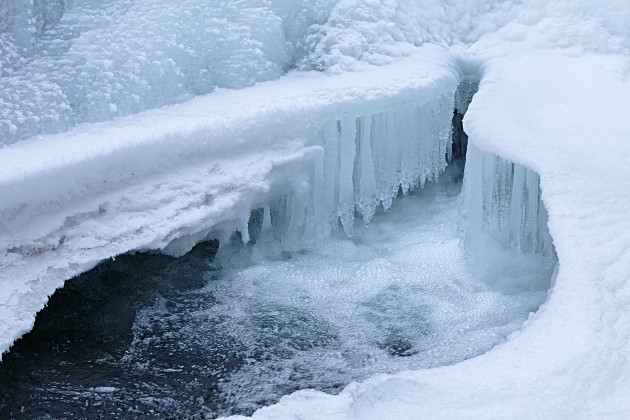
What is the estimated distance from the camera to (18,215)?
11.7ft

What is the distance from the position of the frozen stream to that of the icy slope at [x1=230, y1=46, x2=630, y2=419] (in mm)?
680

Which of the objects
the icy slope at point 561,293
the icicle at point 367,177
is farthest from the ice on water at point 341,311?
the icy slope at point 561,293

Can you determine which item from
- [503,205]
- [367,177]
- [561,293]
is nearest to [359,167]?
[367,177]

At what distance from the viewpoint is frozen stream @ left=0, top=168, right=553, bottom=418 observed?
3.58 metres

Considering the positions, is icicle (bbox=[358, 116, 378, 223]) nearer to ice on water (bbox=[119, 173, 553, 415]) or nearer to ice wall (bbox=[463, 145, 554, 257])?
ice on water (bbox=[119, 173, 553, 415])

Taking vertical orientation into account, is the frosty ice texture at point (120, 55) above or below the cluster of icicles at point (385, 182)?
above

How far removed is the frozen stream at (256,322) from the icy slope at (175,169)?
0.34 metres

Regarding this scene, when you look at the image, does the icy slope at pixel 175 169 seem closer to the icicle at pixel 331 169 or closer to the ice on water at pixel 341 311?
the icicle at pixel 331 169

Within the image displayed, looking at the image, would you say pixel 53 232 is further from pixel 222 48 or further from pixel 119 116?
pixel 222 48

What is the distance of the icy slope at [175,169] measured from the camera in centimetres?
356

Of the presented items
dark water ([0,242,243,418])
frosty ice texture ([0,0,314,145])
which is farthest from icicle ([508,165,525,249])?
dark water ([0,242,243,418])

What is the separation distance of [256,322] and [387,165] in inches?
55.6

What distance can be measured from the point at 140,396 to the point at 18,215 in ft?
3.30

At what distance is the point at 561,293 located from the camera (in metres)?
3.02
